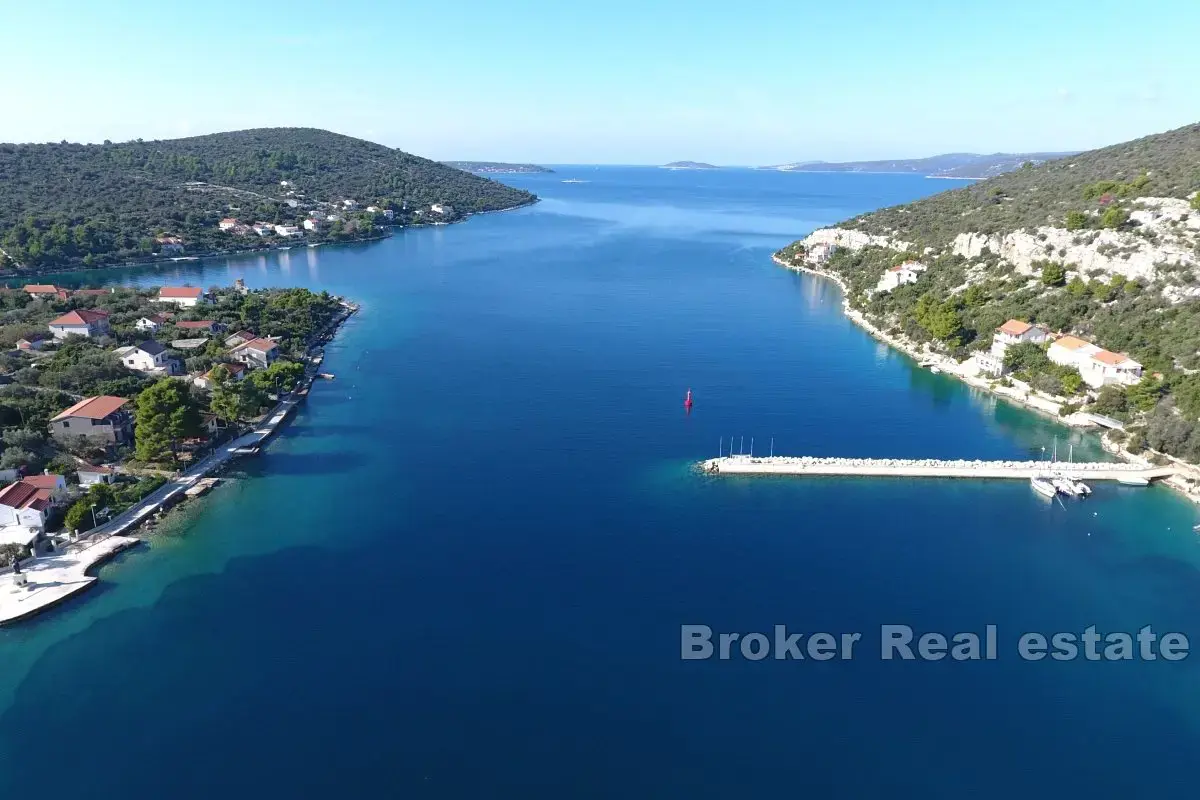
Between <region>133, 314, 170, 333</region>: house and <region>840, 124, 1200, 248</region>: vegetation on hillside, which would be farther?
<region>840, 124, 1200, 248</region>: vegetation on hillside

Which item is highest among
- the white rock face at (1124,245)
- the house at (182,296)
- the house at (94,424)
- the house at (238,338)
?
the white rock face at (1124,245)

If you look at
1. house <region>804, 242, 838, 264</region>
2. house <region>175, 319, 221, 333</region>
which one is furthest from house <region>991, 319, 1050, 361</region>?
house <region>175, 319, 221, 333</region>

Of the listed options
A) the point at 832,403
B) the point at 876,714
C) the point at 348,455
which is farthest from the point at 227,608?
the point at 832,403

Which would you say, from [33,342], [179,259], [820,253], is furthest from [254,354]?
[820,253]

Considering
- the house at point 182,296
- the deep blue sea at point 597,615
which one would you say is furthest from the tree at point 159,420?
the house at point 182,296

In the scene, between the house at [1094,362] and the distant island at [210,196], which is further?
the distant island at [210,196]

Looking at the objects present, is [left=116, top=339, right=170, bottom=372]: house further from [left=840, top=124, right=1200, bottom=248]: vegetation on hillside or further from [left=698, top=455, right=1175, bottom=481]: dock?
[left=840, top=124, right=1200, bottom=248]: vegetation on hillside

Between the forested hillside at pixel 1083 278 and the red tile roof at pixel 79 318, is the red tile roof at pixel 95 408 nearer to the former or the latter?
the red tile roof at pixel 79 318
